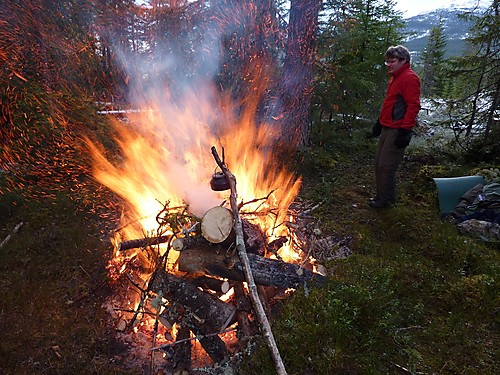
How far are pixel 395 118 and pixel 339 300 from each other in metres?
3.77

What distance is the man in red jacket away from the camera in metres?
5.28

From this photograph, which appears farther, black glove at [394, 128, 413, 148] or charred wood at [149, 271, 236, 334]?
black glove at [394, 128, 413, 148]

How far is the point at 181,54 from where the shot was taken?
8.34 m

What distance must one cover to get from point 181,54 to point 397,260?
24.0 feet

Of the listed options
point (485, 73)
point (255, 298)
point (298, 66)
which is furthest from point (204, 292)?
point (485, 73)

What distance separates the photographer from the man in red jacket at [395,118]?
5.28 meters

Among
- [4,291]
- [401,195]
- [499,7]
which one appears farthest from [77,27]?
[499,7]

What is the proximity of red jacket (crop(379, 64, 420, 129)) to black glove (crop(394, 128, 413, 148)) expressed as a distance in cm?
8

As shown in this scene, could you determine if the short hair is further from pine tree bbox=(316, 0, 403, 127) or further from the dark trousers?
pine tree bbox=(316, 0, 403, 127)

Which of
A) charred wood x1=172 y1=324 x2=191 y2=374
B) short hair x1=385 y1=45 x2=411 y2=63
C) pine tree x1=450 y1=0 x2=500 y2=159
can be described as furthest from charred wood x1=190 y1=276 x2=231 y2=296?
pine tree x1=450 y1=0 x2=500 y2=159

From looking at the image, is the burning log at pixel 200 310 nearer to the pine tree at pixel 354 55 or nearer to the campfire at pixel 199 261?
the campfire at pixel 199 261

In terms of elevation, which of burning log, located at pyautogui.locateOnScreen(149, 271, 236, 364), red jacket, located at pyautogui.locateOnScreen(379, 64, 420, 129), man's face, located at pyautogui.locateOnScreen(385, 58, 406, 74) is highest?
man's face, located at pyautogui.locateOnScreen(385, 58, 406, 74)

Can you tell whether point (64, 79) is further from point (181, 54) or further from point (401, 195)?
point (401, 195)

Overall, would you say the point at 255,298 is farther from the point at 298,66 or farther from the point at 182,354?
the point at 298,66
